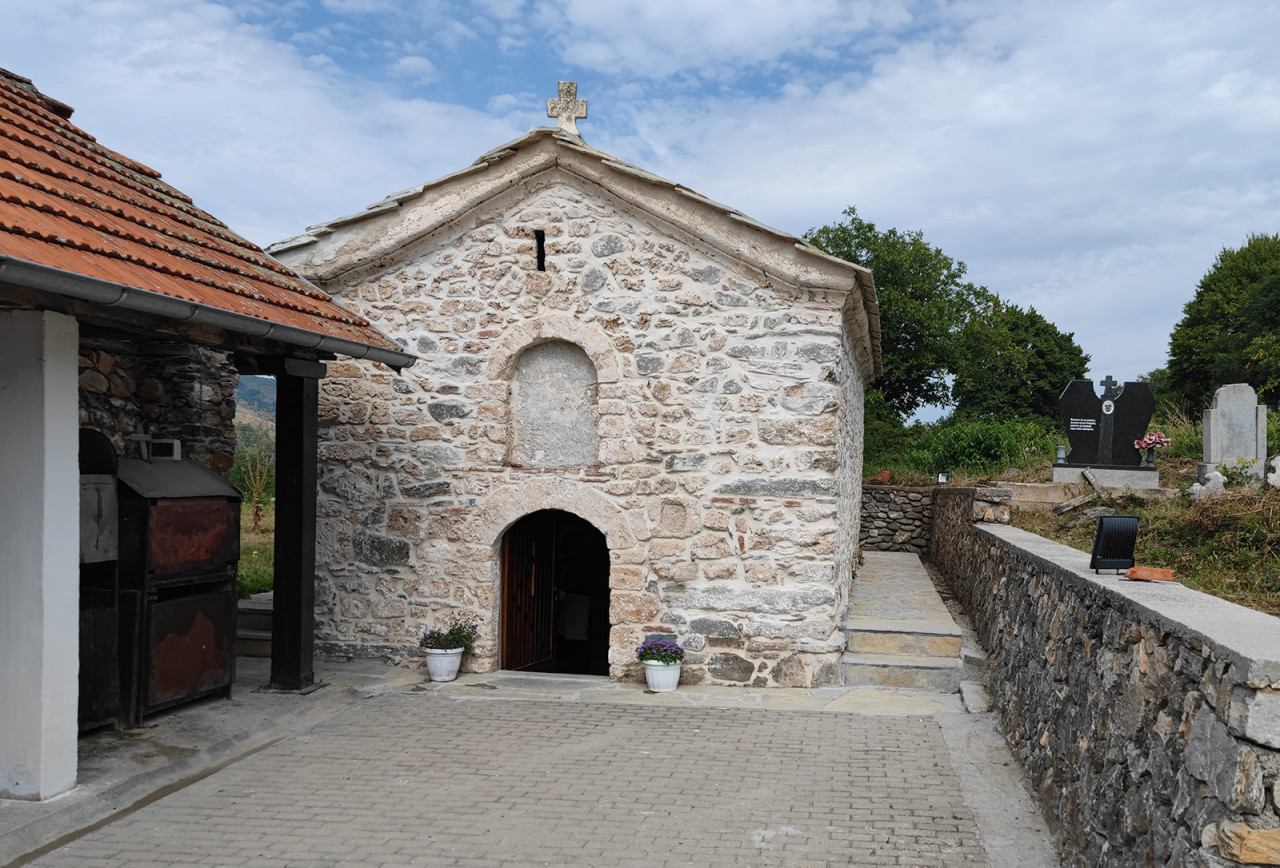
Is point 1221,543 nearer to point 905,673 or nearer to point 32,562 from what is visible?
point 905,673

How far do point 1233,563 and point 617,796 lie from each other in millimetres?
4706

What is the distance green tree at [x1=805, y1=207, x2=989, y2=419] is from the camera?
32.2 m

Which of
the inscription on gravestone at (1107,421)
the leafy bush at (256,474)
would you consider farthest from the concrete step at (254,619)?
the inscription on gravestone at (1107,421)

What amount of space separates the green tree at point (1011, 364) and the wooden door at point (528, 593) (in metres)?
26.2

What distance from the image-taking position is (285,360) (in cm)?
691

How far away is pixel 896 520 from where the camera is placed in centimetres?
1923

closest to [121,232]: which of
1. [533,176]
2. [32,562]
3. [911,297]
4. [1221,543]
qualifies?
[32,562]

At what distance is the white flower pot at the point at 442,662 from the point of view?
7871mm

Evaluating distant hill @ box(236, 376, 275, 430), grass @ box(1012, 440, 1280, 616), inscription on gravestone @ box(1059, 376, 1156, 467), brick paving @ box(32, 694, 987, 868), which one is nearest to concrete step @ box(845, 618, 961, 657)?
brick paving @ box(32, 694, 987, 868)

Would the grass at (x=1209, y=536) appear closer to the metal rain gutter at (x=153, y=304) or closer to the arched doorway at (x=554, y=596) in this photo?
the arched doorway at (x=554, y=596)

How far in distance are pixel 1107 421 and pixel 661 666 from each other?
865 centimetres

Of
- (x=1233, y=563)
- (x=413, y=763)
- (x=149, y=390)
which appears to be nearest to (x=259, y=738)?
(x=413, y=763)

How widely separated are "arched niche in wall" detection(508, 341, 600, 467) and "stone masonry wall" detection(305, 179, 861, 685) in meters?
0.07

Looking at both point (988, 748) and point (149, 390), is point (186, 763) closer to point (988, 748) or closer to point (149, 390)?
point (149, 390)
